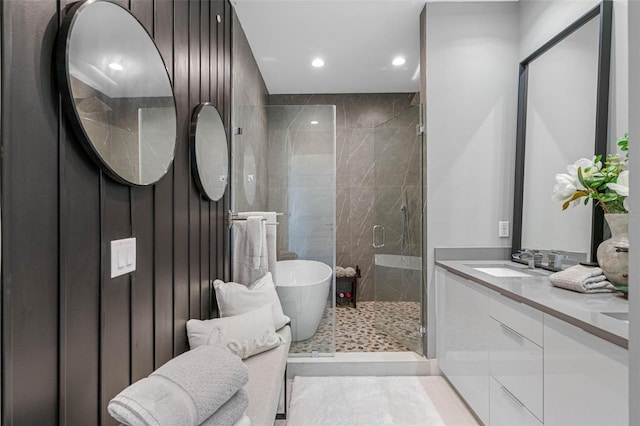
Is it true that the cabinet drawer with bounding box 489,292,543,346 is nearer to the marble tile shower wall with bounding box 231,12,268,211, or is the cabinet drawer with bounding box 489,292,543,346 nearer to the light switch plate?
the light switch plate

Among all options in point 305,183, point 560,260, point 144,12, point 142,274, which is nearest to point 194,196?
point 142,274

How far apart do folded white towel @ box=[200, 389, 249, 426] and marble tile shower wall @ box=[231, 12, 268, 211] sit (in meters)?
1.57

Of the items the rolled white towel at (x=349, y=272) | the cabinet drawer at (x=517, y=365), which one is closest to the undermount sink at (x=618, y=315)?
the cabinet drawer at (x=517, y=365)

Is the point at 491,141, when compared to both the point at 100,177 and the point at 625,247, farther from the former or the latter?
the point at 100,177

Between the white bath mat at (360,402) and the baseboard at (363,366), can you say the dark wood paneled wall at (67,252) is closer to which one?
the white bath mat at (360,402)

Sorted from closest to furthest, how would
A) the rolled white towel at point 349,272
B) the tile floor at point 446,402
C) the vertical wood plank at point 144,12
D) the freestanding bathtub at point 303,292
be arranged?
the vertical wood plank at point 144,12 < the tile floor at point 446,402 < the freestanding bathtub at point 303,292 < the rolled white towel at point 349,272

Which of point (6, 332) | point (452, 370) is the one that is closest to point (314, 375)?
point (452, 370)

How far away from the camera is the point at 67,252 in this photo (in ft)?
2.87

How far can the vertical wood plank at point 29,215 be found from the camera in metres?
0.70

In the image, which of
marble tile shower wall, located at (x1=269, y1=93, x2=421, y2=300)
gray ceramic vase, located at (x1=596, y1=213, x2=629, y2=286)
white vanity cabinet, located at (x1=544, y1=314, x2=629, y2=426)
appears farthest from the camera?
marble tile shower wall, located at (x1=269, y1=93, x2=421, y2=300)

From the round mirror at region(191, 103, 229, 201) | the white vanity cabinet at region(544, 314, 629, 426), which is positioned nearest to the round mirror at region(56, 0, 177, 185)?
the round mirror at region(191, 103, 229, 201)

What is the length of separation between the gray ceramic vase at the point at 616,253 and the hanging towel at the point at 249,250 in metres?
1.88

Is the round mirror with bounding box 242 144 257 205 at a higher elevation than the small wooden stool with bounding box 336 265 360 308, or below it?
higher

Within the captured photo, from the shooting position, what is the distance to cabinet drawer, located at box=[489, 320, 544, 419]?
1.37 m
